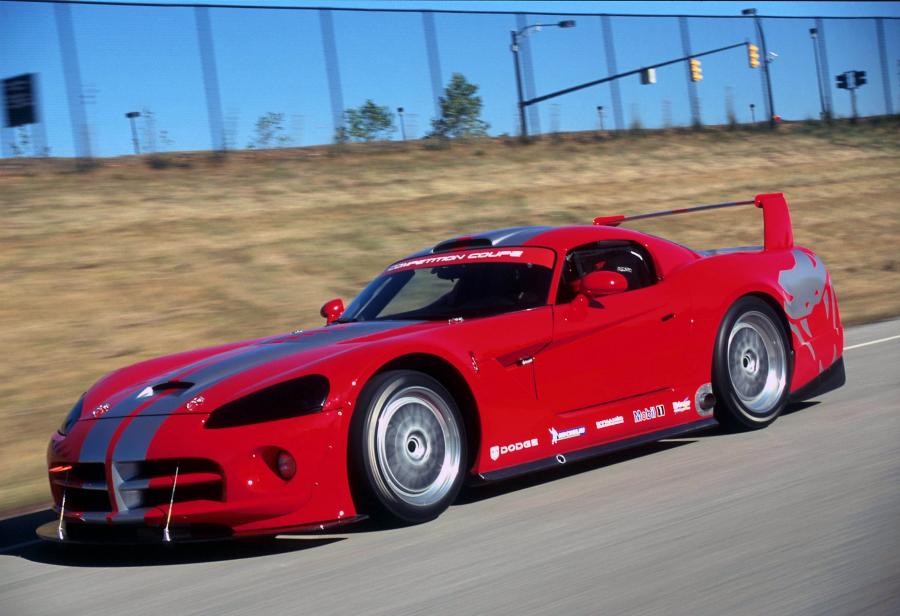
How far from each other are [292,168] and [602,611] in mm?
16494

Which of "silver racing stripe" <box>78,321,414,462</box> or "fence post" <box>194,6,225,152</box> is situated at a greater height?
"fence post" <box>194,6,225,152</box>

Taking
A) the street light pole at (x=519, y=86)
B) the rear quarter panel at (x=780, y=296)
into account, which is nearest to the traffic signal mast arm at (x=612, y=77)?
the street light pole at (x=519, y=86)

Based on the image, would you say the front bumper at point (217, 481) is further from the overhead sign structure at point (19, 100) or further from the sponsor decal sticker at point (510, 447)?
the overhead sign structure at point (19, 100)

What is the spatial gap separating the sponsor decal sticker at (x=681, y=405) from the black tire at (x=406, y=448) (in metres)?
1.57

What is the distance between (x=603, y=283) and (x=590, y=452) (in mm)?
882

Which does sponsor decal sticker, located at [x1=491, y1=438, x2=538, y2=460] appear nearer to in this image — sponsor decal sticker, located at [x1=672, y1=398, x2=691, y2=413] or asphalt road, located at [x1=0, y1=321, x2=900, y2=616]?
asphalt road, located at [x1=0, y1=321, x2=900, y2=616]

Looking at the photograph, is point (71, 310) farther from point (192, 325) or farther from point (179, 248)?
point (179, 248)

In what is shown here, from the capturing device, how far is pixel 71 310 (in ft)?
37.7

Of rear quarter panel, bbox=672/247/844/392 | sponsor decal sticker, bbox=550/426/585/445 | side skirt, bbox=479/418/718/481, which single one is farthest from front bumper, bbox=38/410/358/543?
rear quarter panel, bbox=672/247/844/392

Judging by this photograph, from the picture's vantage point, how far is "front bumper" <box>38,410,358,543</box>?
4621mm

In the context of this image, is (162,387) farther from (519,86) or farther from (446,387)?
(519,86)

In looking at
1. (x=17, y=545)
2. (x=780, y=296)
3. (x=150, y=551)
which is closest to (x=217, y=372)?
(x=150, y=551)

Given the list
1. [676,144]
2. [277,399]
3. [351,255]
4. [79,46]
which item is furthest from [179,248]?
[676,144]

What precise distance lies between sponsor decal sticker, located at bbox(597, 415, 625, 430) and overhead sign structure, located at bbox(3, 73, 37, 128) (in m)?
12.4
